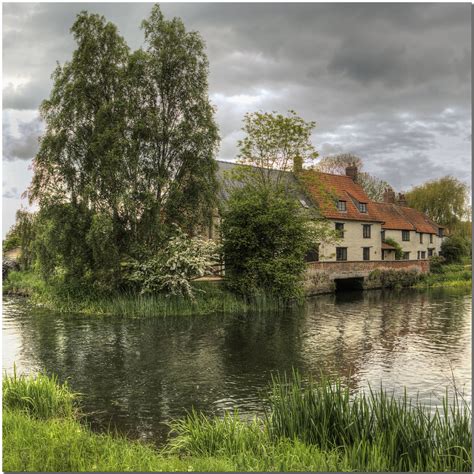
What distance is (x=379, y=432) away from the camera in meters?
8.14

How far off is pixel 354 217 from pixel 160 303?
28.2 meters

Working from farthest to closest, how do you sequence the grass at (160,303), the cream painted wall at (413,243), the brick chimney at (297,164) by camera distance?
the cream painted wall at (413,243), the brick chimney at (297,164), the grass at (160,303)

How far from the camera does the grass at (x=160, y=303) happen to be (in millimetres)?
28375

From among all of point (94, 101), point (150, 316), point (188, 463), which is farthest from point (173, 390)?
point (94, 101)

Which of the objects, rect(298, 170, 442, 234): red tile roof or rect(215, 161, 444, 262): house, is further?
rect(298, 170, 442, 234): red tile roof

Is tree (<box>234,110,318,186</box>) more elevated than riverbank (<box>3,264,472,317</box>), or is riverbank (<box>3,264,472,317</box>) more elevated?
tree (<box>234,110,318,186</box>)

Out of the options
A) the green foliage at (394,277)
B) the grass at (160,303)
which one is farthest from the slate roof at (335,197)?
the grass at (160,303)

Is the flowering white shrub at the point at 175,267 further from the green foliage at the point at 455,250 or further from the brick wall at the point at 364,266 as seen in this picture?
the green foliage at the point at 455,250

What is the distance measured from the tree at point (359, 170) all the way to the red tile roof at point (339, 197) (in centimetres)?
1647

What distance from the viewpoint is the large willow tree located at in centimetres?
2934

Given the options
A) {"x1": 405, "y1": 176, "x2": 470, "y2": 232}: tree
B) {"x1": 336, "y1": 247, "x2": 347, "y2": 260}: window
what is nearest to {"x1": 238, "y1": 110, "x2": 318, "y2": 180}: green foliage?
{"x1": 336, "y1": 247, "x2": 347, "y2": 260}: window

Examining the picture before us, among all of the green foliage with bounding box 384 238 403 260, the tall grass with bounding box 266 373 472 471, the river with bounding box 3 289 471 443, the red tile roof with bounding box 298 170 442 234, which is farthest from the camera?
the green foliage with bounding box 384 238 403 260

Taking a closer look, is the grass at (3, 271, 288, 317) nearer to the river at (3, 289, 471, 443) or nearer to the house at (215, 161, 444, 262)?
the river at (3, 289, 471, 443)

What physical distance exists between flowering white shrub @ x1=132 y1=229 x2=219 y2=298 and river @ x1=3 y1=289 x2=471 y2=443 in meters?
2.30
